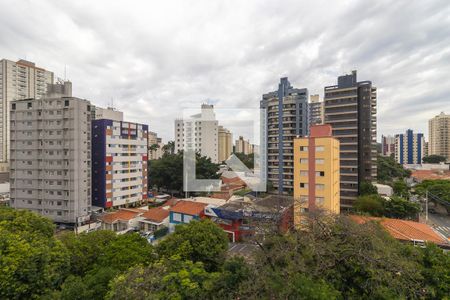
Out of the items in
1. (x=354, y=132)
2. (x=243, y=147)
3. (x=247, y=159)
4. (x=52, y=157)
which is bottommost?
(x=247, y=159)

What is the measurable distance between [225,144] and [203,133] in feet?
9.81

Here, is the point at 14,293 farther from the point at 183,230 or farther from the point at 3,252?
the point at 183,230

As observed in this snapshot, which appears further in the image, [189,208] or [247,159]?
[247,159]

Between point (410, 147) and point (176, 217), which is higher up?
point (410, 147)

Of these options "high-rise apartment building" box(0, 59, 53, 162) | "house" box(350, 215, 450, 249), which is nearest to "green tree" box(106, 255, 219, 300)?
"house" box(350, 215, 450, 249)

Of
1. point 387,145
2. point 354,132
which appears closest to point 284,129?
point 354,132

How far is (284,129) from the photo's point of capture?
1103 inches

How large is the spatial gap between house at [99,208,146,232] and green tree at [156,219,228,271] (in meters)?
10.6

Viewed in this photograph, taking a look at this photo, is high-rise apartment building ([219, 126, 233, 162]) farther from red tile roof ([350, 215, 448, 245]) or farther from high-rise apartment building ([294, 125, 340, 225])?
red tile roof ([350, 215, 448, 245])

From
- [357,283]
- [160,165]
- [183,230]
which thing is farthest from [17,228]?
[160,165]

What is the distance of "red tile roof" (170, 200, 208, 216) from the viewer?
15.9 metres

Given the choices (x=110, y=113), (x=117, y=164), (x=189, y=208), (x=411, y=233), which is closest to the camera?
(x=411, y=233)

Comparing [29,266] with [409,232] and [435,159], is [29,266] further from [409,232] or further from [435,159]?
[435,159]

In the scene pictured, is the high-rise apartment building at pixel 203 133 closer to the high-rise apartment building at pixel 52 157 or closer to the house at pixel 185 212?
the house at pixel 185 212
